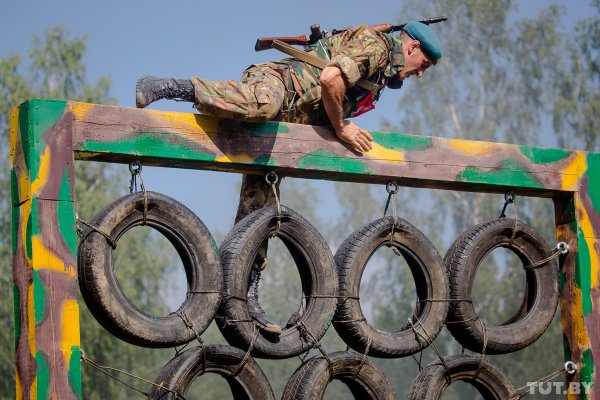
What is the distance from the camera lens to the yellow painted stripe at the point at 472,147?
19.4 ft

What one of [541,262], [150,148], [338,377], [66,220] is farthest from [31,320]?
[541,262]

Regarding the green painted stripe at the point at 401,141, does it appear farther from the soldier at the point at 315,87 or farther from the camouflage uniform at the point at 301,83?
the camouflage uniform at the point at 301,83

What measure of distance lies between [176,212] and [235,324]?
0.58 m

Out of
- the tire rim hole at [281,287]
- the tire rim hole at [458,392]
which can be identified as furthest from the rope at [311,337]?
the tire rim hole at [281,287]

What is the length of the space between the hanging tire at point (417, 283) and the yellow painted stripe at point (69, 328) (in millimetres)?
1392

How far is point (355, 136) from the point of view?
18.3 ft

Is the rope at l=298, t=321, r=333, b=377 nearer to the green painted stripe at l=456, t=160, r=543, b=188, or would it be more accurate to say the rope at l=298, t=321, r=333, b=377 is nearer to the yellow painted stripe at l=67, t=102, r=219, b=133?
the yellow painted stripe at l=67, t=102, r=219, b=133

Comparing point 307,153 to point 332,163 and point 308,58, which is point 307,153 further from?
point 308,58

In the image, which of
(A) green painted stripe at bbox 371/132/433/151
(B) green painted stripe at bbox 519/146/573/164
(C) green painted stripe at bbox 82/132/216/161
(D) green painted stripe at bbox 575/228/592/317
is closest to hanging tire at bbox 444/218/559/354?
(D) green painted stripe at bbox 575/228/592/317

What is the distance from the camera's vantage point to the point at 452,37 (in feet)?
98.6

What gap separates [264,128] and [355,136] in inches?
19.2

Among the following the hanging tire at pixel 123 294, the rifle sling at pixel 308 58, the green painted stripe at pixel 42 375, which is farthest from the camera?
the rifle sling at pixel 308 58

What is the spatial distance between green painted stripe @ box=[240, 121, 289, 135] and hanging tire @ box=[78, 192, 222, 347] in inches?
20.2

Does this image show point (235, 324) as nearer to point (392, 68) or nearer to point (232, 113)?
point (232, 113)
